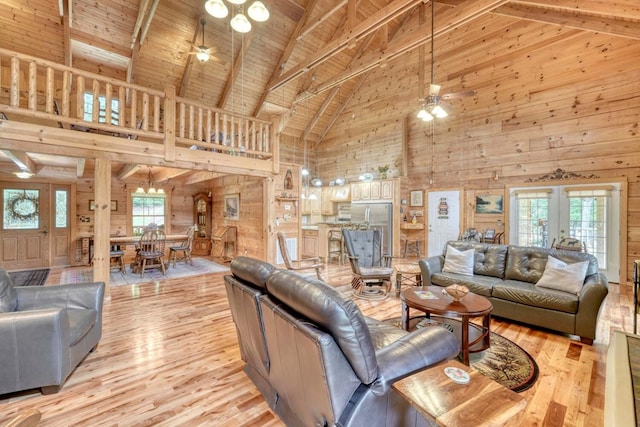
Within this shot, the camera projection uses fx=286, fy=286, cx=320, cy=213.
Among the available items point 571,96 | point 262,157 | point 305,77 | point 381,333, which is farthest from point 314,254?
point 571,96

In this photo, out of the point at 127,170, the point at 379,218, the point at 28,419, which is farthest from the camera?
the point at 379,218

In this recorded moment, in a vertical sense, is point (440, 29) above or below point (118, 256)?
above

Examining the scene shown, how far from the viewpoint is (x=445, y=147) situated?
7.69 metres

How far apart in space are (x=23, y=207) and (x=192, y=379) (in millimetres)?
7388

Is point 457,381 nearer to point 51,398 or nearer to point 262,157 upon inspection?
point 51,398

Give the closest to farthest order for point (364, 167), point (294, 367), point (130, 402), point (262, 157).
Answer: point (294, 367) → point (130, 402) → point (262, 157) → point (364, 167)

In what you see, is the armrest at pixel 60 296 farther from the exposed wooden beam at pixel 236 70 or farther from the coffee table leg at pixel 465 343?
the exposed wooden beam at pixel 236 70

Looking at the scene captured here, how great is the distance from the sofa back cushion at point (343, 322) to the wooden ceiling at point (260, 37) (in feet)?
15.0

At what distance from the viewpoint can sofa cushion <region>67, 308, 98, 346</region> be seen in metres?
2.26

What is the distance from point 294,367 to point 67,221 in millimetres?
8336

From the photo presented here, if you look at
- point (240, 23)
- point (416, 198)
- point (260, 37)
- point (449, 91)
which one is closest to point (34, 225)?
point (240, 23)

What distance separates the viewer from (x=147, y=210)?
336 inches

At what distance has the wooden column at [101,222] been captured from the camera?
164 inches

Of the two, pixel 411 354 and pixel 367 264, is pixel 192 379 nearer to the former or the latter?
pixel 411 354
